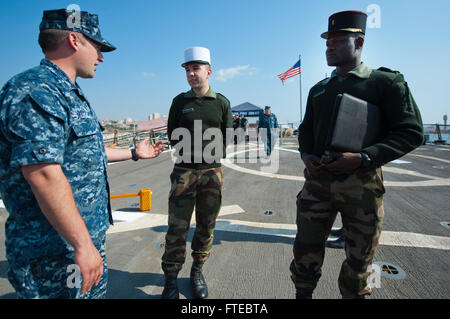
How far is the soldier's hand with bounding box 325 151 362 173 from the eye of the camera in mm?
1657

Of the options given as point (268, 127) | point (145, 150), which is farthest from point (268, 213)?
point (268, 127)

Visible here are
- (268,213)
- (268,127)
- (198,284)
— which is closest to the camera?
(198,284)

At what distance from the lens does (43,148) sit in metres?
1.01

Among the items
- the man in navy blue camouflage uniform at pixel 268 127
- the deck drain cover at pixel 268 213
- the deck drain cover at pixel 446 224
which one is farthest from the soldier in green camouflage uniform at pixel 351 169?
the man in navy blue camouflage uniform at pixel 268 127

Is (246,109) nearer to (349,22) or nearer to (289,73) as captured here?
(289,73)

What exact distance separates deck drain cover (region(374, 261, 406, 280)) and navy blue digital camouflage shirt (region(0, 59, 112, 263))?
108 inches

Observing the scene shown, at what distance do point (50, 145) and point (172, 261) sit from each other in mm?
1604

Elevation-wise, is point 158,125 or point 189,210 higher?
point 158,125

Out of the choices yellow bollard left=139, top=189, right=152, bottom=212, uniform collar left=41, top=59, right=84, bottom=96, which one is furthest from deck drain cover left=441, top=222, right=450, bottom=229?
uniform collar left=41, top=59, right=84, bottom=96

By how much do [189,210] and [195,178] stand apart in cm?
32

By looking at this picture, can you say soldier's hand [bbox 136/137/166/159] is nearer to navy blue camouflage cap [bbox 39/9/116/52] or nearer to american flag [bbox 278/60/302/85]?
navy blue camouflage cap [bbox 39/9/116/52]

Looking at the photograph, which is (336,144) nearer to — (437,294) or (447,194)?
(437,294)

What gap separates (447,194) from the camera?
505 cm
